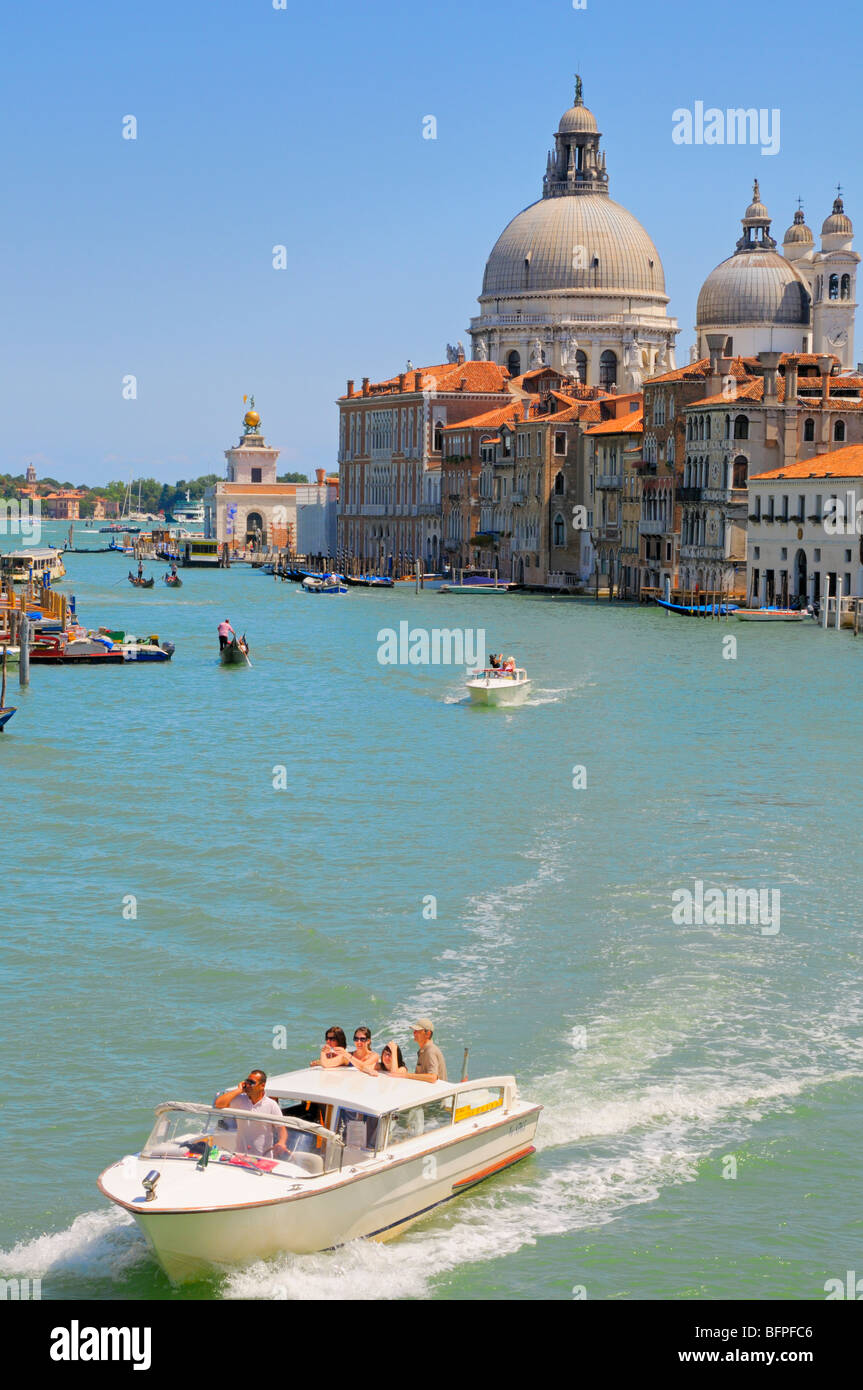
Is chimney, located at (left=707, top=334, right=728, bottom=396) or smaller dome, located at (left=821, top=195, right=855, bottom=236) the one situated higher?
smaller dome, located at (left=821, top=195, right=855, bottom=236)

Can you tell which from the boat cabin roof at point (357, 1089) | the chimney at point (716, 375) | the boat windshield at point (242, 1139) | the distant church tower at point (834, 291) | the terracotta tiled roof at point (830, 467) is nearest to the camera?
the boat windshield at point (242, 1139)

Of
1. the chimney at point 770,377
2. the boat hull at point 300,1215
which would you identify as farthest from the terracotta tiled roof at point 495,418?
the boat hull at point 300,1215

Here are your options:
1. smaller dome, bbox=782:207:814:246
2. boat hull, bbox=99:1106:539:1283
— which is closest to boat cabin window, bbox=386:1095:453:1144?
boat hull, bbox=99:1106:539:1283

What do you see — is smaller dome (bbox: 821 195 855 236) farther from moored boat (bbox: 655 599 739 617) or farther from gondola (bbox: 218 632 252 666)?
gondola (bbox: 218 632 252 666)

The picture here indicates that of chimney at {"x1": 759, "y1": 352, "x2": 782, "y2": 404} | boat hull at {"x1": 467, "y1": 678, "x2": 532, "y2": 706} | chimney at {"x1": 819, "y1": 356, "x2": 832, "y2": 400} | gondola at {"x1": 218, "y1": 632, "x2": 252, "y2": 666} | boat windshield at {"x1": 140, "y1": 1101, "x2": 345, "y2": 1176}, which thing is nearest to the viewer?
boat windshield at {"x1": 140, "y1": 1101, "x2": 345, "y2": 1176}

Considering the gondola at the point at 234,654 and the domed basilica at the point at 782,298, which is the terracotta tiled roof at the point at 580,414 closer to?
the domed basilica at the point at 782,298

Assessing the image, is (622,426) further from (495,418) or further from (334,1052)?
(334,1052)
